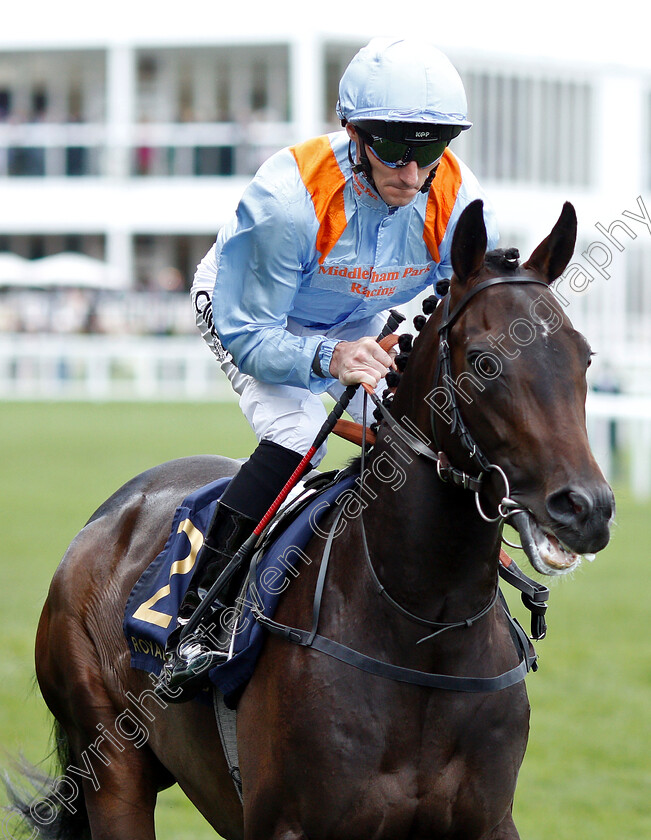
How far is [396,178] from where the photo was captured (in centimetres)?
315

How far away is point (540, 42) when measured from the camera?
92.7 feet

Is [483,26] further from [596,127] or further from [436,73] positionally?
[436,73]

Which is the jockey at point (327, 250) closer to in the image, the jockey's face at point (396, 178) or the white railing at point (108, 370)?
the jockey's face at point (396, 178)

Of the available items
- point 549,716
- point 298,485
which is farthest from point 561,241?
point 549,716

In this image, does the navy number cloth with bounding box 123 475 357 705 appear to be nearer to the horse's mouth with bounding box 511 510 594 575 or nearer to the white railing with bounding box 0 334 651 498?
the horse's mouth with bounding box 511 510 594 575

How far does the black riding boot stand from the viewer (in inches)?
131

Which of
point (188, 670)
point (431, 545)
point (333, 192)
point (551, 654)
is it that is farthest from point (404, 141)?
point (551, 654)

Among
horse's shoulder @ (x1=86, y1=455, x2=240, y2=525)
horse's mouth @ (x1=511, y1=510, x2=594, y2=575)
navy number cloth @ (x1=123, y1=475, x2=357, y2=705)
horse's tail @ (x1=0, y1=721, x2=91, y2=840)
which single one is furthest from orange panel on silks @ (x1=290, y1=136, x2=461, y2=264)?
horse's tail @ (x1=0, y1=721, x2=91, y2=840)

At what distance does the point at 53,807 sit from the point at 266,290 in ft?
6.82

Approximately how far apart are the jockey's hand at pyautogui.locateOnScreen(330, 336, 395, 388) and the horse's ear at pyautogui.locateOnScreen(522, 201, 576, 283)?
16.8 inches

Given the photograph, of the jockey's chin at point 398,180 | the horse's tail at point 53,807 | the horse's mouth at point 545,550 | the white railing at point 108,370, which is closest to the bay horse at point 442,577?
the horse's mouth at point 545,550

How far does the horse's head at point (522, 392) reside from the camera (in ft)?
8.18

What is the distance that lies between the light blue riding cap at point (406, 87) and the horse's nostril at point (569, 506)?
1.06 meters

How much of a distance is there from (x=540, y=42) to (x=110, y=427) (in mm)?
15404
